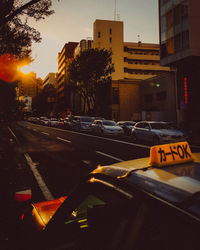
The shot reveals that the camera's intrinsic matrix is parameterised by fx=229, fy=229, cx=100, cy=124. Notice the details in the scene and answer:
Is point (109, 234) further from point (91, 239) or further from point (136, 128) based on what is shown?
point (136, 128)

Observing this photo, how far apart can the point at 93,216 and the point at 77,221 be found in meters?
0.65

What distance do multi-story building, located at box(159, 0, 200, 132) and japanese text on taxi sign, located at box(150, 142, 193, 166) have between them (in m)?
25.4

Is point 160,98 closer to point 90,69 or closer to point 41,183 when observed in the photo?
point 90,69

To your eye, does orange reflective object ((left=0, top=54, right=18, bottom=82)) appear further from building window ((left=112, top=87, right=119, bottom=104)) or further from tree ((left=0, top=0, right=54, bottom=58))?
building window ((left=112, top=87, right=119, bottom=104))

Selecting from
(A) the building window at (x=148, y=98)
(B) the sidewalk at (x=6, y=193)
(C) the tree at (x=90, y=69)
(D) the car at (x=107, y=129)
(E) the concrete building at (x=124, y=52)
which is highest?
(E) the concrete building at (x=124, y=52)

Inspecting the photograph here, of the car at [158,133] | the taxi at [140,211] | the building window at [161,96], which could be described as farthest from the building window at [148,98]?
the taxi at [140,211]

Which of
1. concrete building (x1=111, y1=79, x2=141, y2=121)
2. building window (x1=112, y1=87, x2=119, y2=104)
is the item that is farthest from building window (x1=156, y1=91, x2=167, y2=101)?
building window (x1=112, y1=87, x2=119, y2=104)

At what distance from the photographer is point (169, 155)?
64.1 inches

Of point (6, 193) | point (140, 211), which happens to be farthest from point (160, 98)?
point (140, 211)

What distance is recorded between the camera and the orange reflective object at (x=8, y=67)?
16.0m

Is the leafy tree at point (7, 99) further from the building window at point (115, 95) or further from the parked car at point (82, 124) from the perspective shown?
the building window at point (115, 95)

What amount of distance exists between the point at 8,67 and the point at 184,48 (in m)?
19.4

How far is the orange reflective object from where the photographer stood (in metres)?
16.0

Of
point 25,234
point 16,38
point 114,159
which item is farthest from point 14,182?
point 16,38
